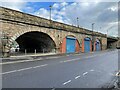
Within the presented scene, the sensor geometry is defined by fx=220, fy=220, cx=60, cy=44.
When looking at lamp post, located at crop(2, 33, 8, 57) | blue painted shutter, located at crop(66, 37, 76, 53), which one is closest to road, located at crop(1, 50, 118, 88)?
lamp post, located at crop(2, 33, 8, 57)

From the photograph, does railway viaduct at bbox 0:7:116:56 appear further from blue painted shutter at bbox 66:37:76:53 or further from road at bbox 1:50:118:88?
road at bbox 1:50:118:88

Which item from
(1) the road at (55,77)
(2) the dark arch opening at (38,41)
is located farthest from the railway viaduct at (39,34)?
(1) the road at (55,77)

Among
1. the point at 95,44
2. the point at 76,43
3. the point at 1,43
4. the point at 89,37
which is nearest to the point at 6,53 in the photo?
the point at 1,43

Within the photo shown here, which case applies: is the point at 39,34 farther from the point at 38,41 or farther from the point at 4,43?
the point at 4,43

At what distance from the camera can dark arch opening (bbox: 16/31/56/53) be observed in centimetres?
3945

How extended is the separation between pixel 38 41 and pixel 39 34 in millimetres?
4719

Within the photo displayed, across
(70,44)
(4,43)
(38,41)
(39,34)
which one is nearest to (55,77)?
(4,43)

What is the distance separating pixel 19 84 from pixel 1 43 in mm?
18427

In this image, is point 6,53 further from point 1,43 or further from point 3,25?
point 3,25

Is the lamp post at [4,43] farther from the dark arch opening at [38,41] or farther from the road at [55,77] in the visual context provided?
the road at [55,77]

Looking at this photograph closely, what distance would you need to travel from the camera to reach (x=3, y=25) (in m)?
27.2

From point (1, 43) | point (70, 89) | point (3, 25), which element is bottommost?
point (70, 89)

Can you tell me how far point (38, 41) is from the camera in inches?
1705

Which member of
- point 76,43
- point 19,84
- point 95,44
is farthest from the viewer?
point 95,44
